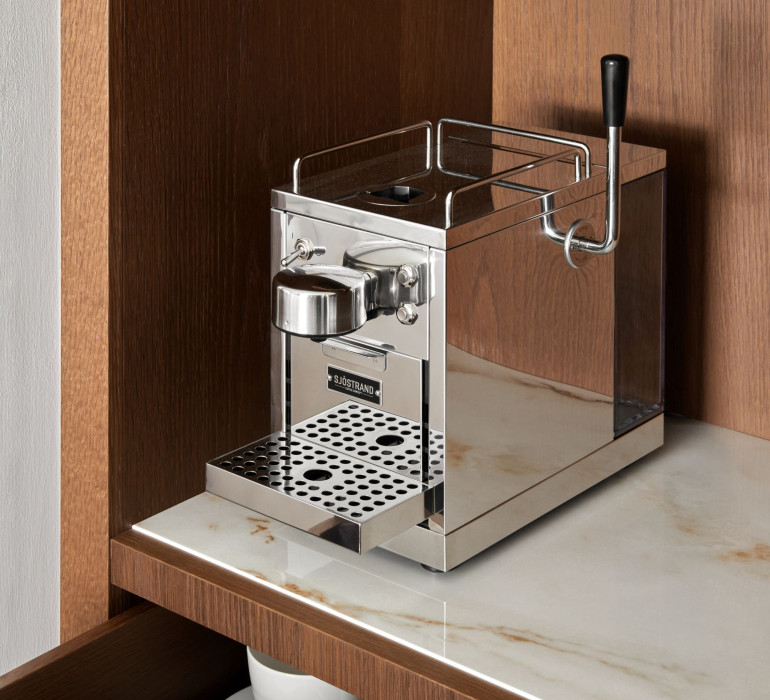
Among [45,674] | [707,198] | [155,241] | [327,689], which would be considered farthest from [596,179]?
[45,674]

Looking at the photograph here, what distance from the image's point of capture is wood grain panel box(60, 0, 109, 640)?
923 millimetres

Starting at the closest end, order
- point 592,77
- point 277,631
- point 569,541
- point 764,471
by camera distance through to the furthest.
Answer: point 277,631 < point 569,541 < point 764,471 < point 592,77

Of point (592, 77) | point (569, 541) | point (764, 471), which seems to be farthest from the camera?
point (592, 77)

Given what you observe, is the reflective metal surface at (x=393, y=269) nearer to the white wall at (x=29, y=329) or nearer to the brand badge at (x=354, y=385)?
the brand badge at (x=354, y=385)

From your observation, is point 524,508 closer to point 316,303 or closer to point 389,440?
point 389,440

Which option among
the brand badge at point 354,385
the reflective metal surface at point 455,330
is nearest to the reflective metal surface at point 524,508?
the reflective metal surface at point 455,330

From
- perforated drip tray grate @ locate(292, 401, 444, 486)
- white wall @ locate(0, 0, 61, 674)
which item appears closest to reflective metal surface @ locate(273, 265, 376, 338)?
perforated drip tray grate @ locate(292, 401, 444, 486)

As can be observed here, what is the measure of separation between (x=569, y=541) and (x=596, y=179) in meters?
0.30

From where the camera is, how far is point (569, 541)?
100 centimetres

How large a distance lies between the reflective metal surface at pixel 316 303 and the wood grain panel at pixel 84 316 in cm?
18

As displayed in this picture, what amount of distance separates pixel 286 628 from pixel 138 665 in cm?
20

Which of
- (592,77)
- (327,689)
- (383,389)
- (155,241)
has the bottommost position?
(327,689)

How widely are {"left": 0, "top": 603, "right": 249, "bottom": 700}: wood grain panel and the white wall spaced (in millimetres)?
84

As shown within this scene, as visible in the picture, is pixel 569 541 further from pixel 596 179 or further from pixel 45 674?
pixel 45 674
